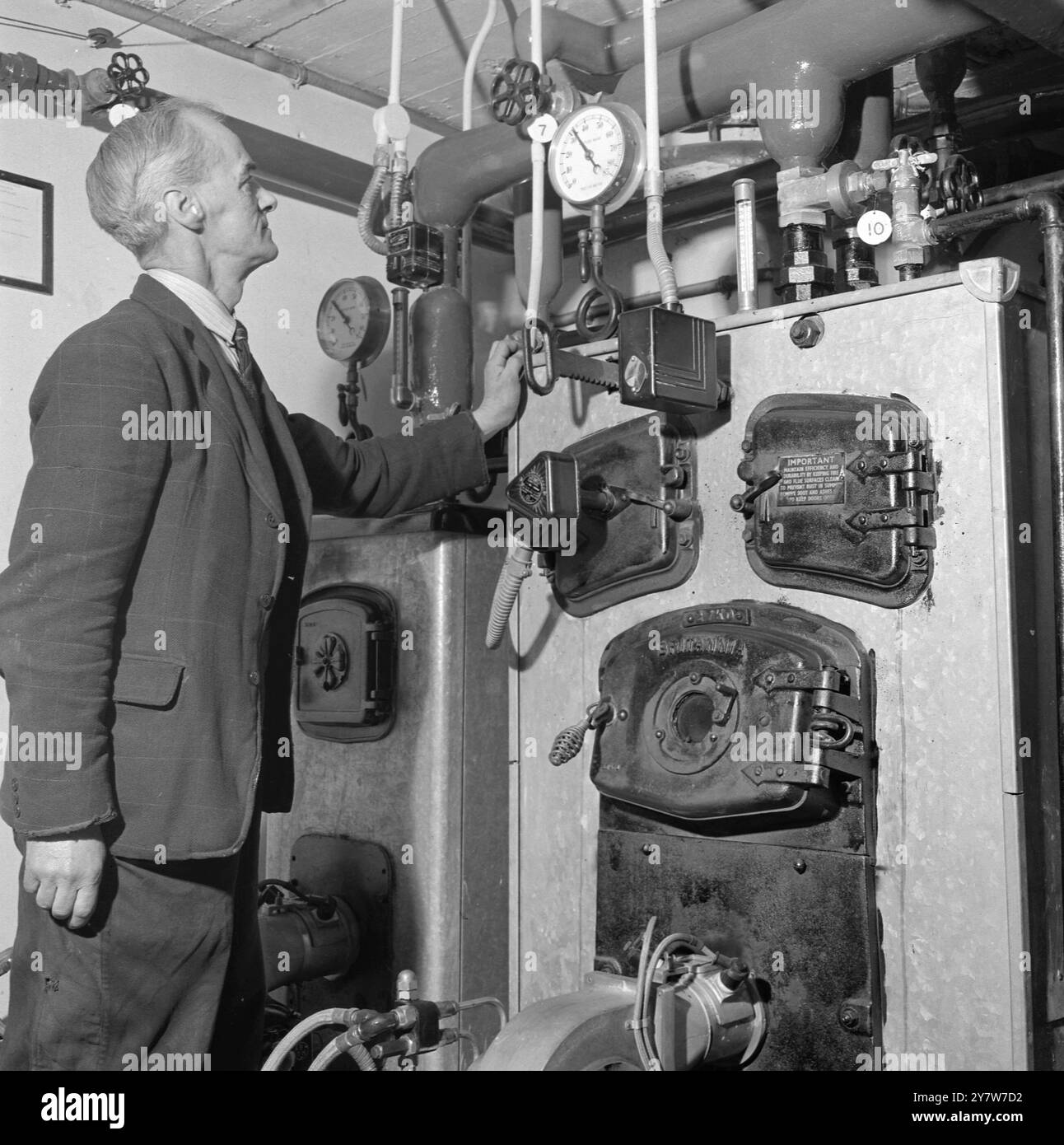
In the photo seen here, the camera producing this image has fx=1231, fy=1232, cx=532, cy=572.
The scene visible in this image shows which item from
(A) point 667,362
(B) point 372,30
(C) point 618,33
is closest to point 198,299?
(A) point 667,362

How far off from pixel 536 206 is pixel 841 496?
26.8 inches

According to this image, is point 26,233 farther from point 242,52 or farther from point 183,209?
point 183,209

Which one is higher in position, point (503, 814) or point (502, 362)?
point (502, 362)

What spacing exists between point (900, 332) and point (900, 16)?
550 mm

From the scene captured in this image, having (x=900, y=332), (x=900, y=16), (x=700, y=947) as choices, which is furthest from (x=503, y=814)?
(x=900, y=16)

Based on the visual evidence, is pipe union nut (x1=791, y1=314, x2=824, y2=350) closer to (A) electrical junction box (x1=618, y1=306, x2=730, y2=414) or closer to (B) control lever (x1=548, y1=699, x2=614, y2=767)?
(A) electrical junction box (x1=618, y1=306, x2=730, y2=414)

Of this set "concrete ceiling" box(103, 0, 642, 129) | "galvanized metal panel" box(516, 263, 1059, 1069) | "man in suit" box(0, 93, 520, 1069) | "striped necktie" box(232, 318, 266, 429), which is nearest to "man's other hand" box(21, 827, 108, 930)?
"man in suit" box(0, 93, 520, 1069)

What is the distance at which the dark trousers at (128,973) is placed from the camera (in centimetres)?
157

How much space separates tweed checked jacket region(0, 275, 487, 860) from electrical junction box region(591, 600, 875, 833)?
1.90 ft

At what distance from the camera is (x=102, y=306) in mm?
2645

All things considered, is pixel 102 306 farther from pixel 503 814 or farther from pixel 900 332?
pixel 900 332

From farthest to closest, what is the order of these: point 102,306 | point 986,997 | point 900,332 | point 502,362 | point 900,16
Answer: point 102,306 → point 502,362 → point 900,16 → point 900,332 → point 986,997

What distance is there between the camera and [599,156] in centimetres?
200

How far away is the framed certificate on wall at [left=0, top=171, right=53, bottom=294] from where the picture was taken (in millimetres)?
2471
